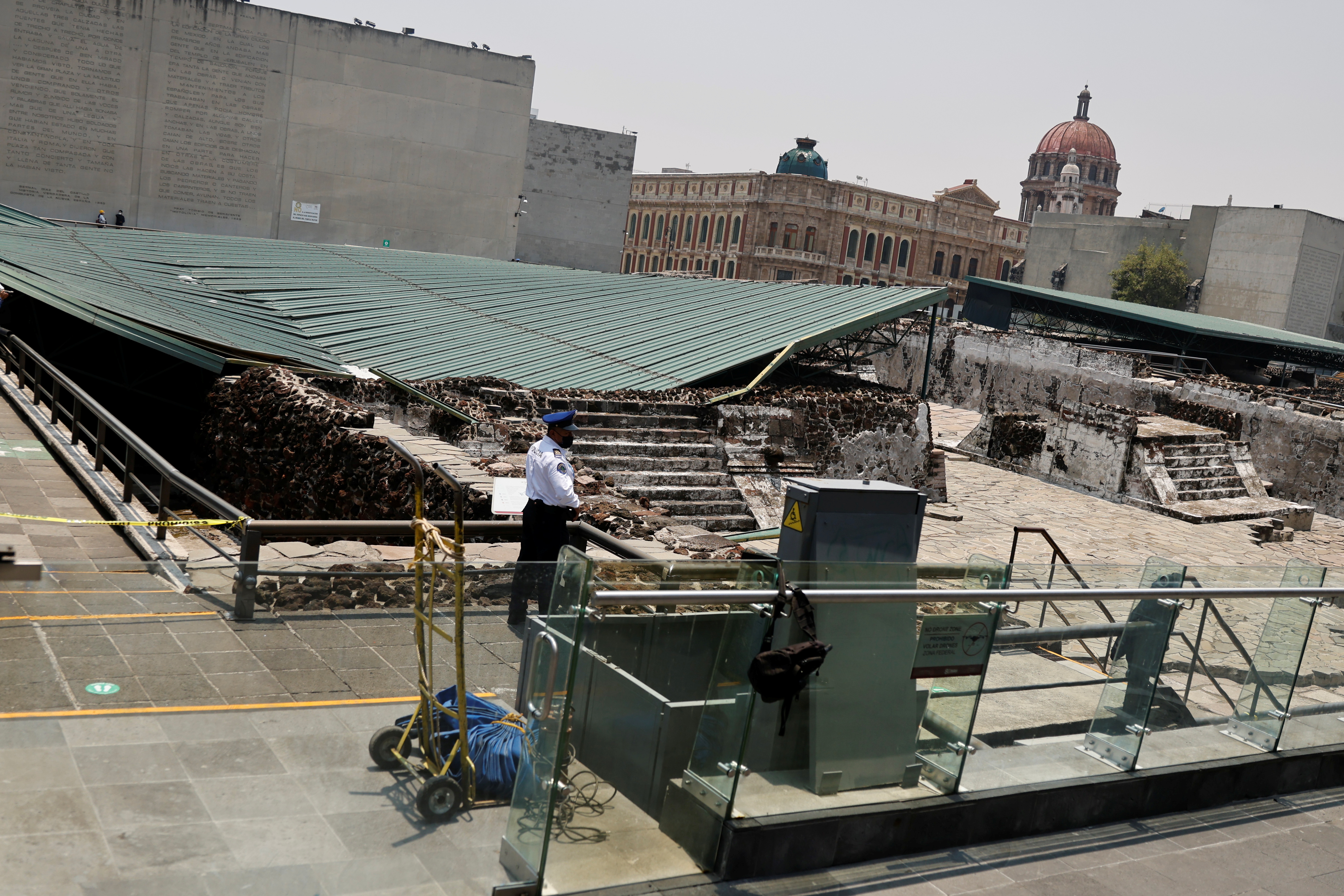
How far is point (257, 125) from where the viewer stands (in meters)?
35.2

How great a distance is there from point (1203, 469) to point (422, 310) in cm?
1633

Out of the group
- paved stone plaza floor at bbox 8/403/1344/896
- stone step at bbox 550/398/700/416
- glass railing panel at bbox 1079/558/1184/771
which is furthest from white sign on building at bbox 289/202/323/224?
glass railing panel at bbox 1079/558/1184/771

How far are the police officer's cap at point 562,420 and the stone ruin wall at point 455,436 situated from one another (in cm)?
236

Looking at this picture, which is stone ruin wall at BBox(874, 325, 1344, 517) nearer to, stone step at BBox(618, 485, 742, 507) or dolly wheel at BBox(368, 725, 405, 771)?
stone step at BBox(618, 485, 742, 507)

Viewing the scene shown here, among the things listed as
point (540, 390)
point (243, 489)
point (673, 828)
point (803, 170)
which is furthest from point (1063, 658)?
point (803, 170)

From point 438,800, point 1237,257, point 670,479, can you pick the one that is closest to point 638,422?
point 670,479

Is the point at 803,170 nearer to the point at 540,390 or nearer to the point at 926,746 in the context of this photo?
the point at 540,390

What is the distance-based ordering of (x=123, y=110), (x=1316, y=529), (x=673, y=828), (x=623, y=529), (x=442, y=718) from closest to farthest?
(x=673, y=828)
(x=442, y=718)
(x=623, y=529)
(x=1316, y=529)
(x=123, y=110)

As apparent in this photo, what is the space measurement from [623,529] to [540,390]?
543 cm

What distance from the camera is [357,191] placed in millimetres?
37625

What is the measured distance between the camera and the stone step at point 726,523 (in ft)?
47.2

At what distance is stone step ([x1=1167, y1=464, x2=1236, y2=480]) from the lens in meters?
22.8

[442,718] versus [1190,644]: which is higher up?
[1190,644]

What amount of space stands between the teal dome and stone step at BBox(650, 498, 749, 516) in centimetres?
6184
